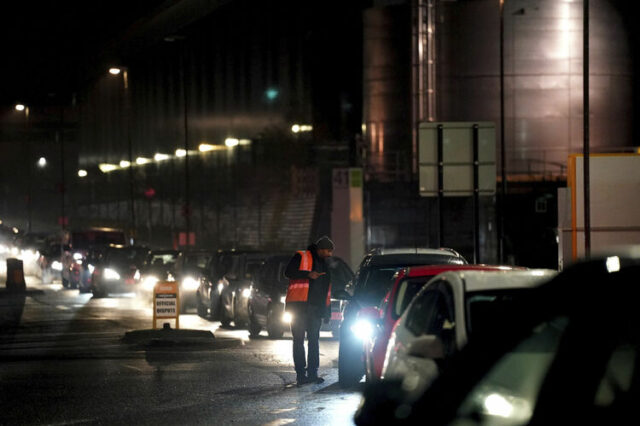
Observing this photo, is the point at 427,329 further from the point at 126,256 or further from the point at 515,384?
the point at 126,256

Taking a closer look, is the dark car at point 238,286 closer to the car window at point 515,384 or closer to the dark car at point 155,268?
the dark car at point 155,268

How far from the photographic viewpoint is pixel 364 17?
2606 inches

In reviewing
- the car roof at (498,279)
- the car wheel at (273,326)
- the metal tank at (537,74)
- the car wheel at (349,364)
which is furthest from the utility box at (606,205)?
the metal tank at (537,74)

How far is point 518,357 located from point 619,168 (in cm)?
2353

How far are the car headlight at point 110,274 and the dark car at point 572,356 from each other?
37.2 metres

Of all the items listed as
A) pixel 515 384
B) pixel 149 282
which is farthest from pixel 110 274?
pixel 515 384

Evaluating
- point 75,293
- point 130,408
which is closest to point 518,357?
point 130,408

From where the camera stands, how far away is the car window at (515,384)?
5.25 metres

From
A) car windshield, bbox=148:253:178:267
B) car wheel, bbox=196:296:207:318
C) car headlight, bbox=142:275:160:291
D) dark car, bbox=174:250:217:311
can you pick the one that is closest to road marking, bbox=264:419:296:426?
car wheel, bbox=196:296:207:318

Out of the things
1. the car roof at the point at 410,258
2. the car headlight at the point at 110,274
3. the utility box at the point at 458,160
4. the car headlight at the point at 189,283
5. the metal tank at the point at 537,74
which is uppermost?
the metal tank at the point at 537,74

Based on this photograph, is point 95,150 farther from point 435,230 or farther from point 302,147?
point 435,230

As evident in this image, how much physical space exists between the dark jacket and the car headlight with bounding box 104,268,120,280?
2589 centimetres

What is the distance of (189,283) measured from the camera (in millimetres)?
34500

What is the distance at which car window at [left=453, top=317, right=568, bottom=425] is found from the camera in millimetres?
5250
